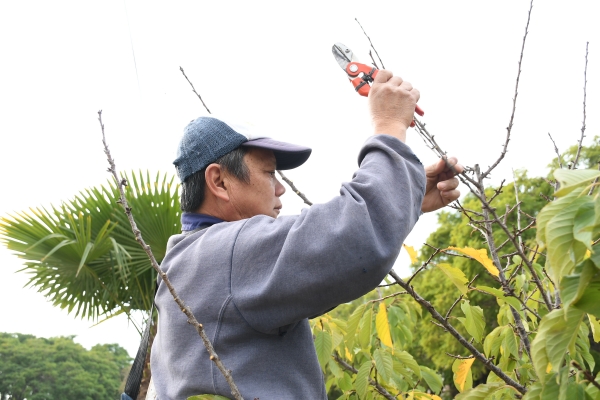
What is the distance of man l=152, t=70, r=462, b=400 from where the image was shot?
1.26 m

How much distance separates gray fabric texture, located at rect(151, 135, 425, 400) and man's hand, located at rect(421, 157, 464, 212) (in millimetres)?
389

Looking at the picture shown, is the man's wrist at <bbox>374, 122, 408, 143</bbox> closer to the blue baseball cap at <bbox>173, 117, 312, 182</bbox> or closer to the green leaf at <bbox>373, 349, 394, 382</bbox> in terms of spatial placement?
the blue baseball cap at <bbox>173, 117, 312, 182</bbox>

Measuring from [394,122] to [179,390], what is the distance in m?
0.84

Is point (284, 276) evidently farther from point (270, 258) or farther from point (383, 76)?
point (383, 76)

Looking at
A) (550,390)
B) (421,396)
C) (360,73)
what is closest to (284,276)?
(550,390)

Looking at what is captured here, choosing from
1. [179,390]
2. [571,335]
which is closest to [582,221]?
[571,335]

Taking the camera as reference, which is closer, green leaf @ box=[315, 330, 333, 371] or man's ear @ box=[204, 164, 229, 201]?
man's ear @ box=[204, 164, 229, 201]

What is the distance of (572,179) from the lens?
2.85 feet

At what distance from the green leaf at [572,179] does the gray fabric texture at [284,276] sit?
442 mm

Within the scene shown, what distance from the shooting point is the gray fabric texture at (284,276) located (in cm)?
125

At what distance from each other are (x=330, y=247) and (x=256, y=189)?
495 millimetres

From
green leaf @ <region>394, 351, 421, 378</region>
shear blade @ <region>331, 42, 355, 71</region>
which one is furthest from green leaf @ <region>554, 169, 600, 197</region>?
green leaf @ <region>394, 351, 421, 378</region>

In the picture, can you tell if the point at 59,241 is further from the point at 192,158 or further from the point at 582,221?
the point at 582,221

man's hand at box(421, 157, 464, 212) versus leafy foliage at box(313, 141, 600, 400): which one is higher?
man's hand at box(421, 157, 464, 212)
